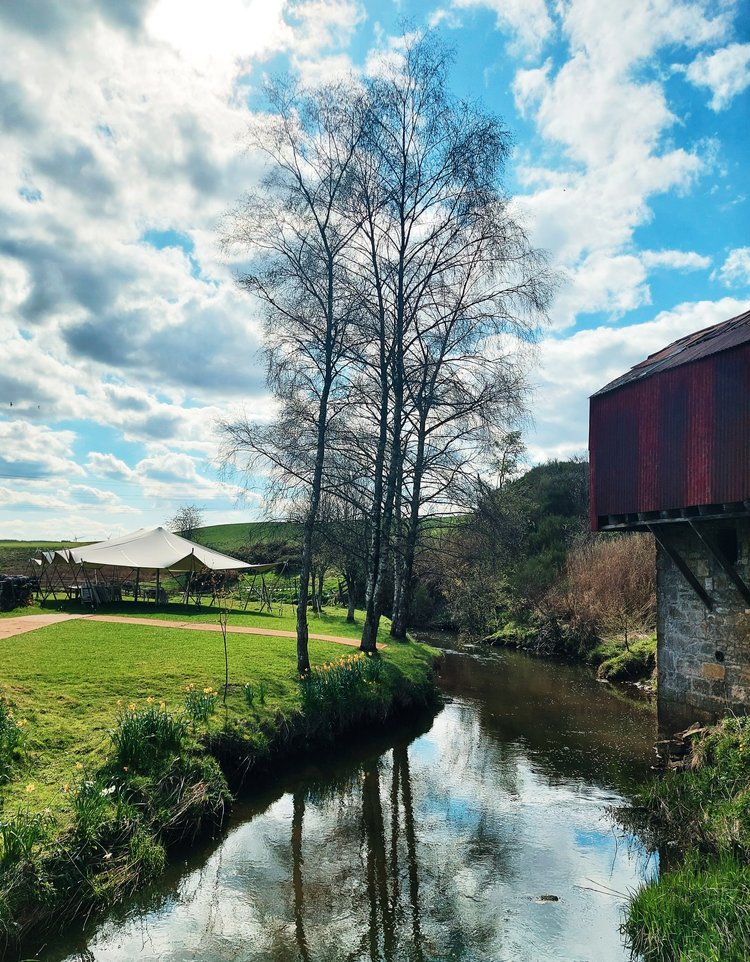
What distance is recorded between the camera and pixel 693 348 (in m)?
11.3

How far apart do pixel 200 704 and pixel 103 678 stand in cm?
213

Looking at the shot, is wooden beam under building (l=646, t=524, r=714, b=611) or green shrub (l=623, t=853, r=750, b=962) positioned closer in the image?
green shrub (l=623, t=853, r=750, b=962)

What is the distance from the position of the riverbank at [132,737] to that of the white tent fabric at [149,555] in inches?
235

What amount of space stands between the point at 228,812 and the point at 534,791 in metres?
4.50

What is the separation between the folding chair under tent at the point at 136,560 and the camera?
20.2 m

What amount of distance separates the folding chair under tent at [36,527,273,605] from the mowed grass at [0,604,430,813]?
441 centimetres

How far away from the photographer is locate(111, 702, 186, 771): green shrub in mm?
7438

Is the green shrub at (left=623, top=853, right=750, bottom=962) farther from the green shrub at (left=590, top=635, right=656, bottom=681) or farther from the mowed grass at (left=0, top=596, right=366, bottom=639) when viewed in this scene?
the green shrub at (left=590, top=635, right=656, bottom=681)

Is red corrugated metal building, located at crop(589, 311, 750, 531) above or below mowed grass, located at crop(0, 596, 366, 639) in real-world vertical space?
above

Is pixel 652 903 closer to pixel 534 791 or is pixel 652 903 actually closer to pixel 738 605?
pixel 534 791

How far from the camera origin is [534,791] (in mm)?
9469

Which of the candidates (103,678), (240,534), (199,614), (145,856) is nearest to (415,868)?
(145,856)

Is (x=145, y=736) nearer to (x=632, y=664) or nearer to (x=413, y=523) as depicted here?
(x=413, y=523)

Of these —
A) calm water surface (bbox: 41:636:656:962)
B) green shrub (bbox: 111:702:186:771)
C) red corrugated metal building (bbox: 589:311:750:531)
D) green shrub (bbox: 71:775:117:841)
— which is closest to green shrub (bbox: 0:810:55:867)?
green shrub (bbox: 71:775:117:841)
